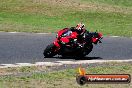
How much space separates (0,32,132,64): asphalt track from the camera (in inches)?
818

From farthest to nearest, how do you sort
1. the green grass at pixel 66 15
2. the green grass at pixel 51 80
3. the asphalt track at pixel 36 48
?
the green grass at pixel 66 15, the asphalt track at pixel 36 48, the green grass at pixel 51 80

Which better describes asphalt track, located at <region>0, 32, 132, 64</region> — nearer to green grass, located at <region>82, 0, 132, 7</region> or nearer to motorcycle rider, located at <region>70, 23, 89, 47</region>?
motorcycle rider, located at <region>70, 23, 89, 47</region>

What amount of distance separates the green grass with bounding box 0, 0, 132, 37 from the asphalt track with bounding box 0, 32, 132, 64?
4129 mm

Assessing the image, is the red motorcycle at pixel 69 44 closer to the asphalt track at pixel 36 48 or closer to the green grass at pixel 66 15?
the asphalt track at pixel 36 48

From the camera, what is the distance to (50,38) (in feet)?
95.3

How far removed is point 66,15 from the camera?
45.4m

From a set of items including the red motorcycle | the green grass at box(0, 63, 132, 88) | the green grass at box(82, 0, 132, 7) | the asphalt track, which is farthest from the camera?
the green grass at box(82, 0, 132, 7)

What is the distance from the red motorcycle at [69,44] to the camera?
21.2 metres

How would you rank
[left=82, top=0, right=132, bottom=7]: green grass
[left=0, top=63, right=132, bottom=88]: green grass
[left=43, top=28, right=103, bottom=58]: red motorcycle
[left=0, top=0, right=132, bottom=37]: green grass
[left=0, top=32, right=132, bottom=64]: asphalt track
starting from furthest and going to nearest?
[left=82, top=0, right=132, bottom=7]: green grass → [left=0, top=0, right=132, bottom=37]: green grass → [left=43, top=28, right=103, bottom=58]: red motorcycle → [left=0, top=32, right=132, bottom=64]: asphalt track → [left=0, top=63, right=132, bottom=88]: green grass

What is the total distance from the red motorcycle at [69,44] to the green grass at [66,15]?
12000 mm

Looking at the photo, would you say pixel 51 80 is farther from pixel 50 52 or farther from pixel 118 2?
pixel 118 2

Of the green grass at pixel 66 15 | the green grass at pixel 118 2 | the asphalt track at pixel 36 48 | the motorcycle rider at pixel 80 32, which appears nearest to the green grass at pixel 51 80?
the asphalt track at pixel 36 48

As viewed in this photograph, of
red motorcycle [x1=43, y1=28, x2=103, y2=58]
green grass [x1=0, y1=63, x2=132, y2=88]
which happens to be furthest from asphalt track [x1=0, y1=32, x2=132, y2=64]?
green grass [x1=0, y1=63, x2=132, y2=88]

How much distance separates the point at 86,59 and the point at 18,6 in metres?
27.2
